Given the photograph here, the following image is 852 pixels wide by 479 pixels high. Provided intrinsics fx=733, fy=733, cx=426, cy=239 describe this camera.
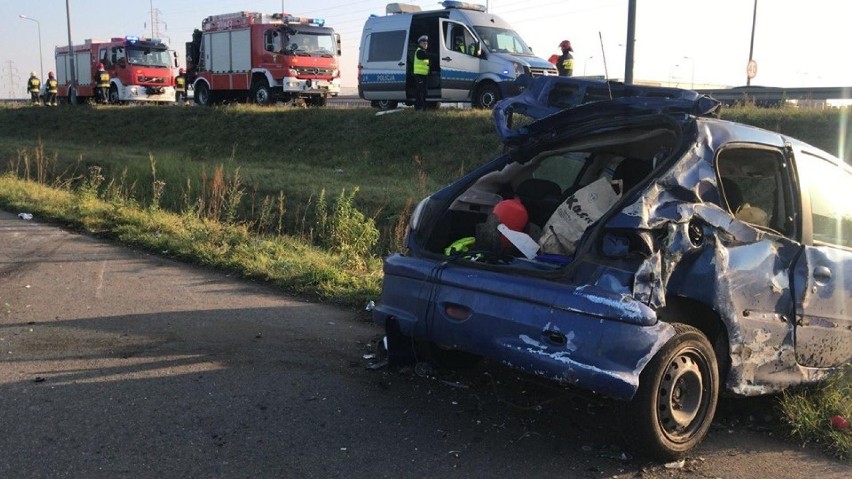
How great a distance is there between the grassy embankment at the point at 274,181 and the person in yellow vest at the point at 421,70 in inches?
24.6

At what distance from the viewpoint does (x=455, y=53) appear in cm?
1838

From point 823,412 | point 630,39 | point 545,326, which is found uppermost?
point 630,39

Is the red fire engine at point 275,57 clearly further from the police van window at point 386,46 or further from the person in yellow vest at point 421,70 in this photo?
the person in yellow vest at point 421,70

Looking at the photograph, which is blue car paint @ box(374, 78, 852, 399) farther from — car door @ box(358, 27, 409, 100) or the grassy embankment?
car door @ box(358, 27, 409, 100)

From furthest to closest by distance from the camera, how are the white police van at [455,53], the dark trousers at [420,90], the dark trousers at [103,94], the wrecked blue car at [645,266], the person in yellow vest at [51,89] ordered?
the person in yellow vest at [51,89] < the dark trousers at [103,94] < the dark trousers at [420,90] < the white police van at [455,53] < the wrecked blue car at [645,266]

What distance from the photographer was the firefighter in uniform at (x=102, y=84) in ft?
104

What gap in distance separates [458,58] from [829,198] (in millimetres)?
14582

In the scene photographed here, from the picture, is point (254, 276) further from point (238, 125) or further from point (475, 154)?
point (238, 125)

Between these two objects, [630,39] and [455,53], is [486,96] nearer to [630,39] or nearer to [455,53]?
[455,53]

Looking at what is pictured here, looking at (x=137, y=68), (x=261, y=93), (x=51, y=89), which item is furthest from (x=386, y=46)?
(x=51, y=89)

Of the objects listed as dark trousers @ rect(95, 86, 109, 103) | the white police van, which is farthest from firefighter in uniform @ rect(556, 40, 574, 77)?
dark trousers @ rect(95, 86, 109, 103)

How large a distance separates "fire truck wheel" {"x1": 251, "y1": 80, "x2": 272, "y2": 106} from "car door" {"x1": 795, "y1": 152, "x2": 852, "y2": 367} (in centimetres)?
2234

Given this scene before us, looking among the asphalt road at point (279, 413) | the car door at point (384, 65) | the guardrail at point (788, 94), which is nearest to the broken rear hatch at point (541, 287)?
the asphalt road at point (279, 413)

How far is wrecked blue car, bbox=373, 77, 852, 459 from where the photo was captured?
11.6 ft
